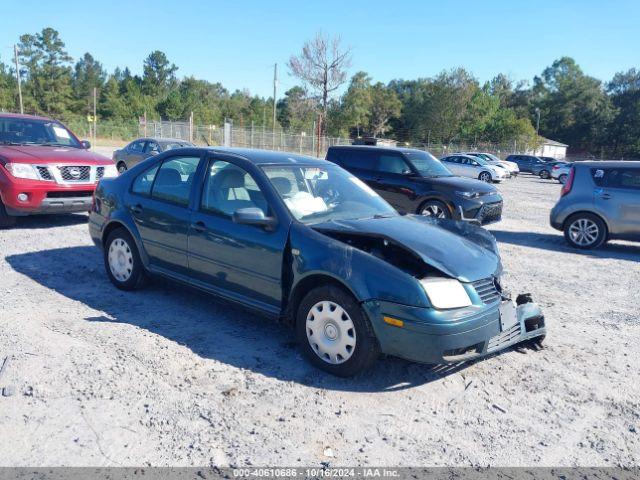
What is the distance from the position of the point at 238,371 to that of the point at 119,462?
1241 mm

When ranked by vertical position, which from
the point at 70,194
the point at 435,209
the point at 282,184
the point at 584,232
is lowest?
the point at 584,232

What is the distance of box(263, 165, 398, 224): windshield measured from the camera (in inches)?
176

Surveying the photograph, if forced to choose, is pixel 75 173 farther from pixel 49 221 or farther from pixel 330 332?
pixel 330 332

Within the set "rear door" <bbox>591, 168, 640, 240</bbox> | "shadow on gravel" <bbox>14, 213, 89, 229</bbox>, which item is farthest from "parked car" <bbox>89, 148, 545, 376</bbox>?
"rear door" <bbox>591, 168, 640, 240</bbox>

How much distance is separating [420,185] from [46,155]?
21.7ft

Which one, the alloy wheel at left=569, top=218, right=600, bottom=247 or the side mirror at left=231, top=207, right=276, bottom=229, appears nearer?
the side mirror at left=231, top=207, right=276, bottom=229

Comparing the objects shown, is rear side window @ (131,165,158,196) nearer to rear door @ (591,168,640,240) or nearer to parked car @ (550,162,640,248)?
parked car @ (550,162,640,248)

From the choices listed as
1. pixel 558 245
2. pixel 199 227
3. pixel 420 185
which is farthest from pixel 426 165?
pixel 199 227

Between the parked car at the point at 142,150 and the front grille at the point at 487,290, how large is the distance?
15043 millimetres

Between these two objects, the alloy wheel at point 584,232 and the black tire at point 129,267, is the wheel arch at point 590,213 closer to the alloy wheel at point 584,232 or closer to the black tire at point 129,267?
the alloy wheel at point 584,232

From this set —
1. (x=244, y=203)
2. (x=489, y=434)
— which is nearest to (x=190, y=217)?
(x=244, y=203)

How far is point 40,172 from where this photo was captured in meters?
8.41

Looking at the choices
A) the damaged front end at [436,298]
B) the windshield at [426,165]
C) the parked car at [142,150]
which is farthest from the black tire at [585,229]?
the parked car at [142,150]

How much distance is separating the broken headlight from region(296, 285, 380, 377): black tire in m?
0.47
